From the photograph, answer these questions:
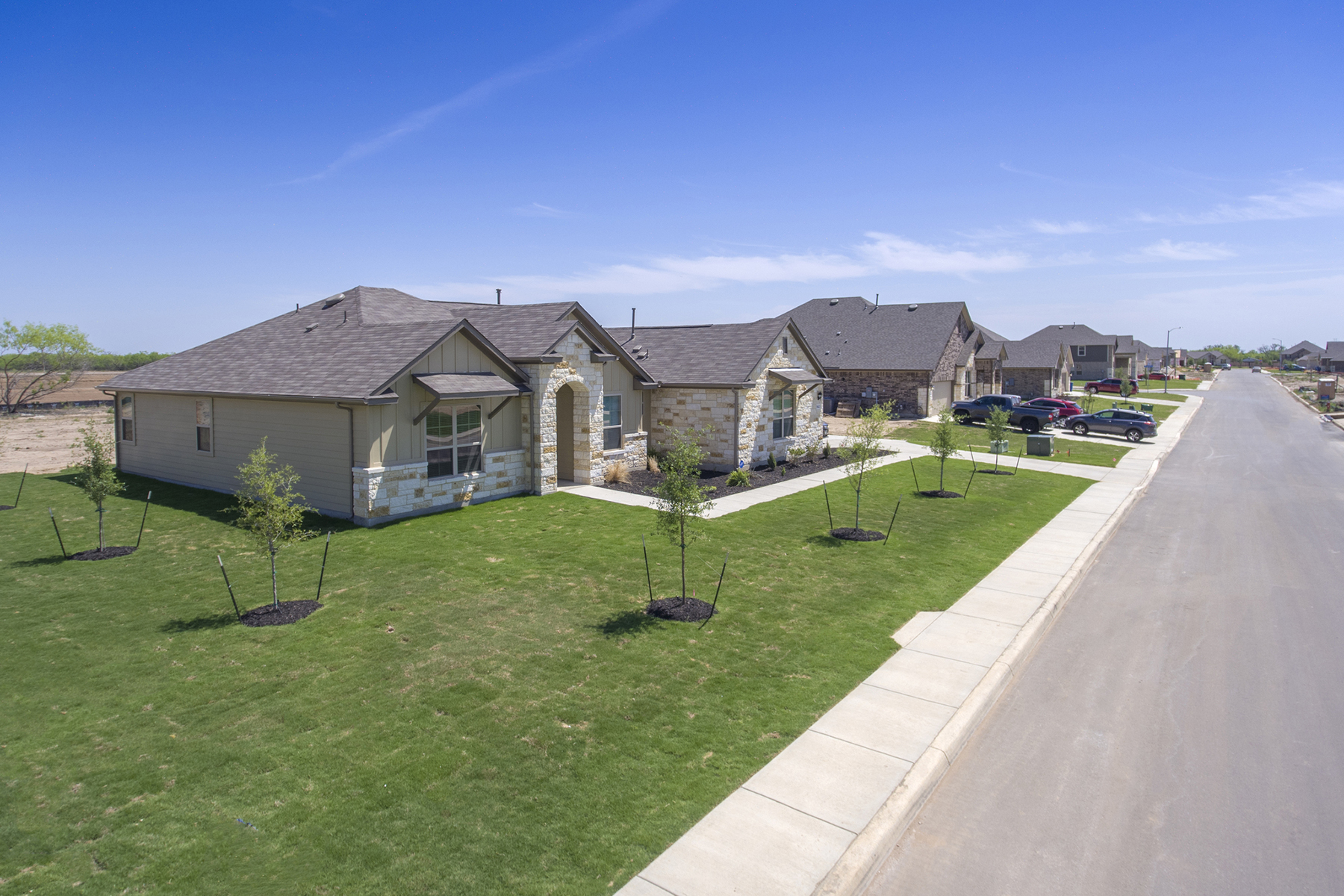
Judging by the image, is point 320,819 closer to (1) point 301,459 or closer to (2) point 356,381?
(2) point 356,381

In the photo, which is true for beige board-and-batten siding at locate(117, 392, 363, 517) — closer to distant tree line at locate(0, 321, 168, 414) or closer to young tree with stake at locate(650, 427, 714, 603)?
young tree with stake at locate(650, 427, 714, 603)

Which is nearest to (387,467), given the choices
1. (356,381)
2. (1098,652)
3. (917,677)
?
(356,381)

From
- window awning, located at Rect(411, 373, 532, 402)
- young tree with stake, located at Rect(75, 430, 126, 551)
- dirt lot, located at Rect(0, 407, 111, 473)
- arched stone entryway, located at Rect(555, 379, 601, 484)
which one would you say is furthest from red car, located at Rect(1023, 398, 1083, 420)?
dirt lot, located at Rect(0, 407, 111, 473)

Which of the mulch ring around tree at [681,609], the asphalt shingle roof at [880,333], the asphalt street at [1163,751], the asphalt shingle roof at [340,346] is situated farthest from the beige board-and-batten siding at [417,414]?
the asphalt shingle roof at [880,333]

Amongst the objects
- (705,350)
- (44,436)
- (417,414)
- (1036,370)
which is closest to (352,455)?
(417,414)

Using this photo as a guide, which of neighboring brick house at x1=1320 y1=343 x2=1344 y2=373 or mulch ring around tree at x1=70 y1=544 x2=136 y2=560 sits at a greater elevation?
neighboring brick house at x1=1320 y1=343 x2=1344 y2=373

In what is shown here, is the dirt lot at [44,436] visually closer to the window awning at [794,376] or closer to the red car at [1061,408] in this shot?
the window awning at [794,376]
